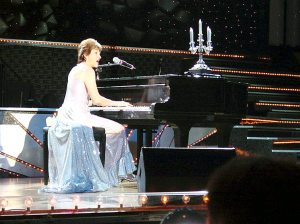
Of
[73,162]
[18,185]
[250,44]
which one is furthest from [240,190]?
[250,44]

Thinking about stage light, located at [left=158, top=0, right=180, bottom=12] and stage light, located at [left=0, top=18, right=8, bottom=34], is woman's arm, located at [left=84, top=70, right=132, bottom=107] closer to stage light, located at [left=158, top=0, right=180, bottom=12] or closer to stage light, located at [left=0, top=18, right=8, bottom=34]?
stage light, located at [left=0, top=18, right=8, bottom=34]

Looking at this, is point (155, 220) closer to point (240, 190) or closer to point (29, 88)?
point (240, 190)

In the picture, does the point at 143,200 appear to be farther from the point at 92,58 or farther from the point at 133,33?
the point at 133,33

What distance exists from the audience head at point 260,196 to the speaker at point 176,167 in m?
3.38

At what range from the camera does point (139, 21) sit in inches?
367

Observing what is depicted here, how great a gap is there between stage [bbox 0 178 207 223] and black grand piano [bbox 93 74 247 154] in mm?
1049

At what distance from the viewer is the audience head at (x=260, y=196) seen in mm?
928

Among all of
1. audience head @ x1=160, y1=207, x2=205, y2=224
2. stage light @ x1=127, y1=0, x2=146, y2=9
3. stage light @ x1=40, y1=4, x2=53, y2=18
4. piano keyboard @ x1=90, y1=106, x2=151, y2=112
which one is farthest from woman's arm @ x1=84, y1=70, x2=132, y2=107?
stage light @ x1=127, y1=0, x2=146, y2=9

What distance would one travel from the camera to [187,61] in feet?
30.8

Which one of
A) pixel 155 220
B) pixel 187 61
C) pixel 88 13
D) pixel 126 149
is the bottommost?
pixel 155 220

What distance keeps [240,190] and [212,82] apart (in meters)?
4.76

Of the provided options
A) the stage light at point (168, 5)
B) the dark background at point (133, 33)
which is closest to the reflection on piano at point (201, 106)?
the dark background at point (133, 33)

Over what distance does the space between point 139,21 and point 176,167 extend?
206 inches

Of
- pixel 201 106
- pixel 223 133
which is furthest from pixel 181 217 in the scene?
pixel 223 133
